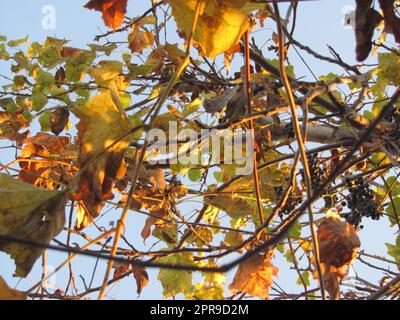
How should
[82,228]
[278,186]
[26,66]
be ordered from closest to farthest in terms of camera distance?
[82,228]
[278,186]
[26,66]

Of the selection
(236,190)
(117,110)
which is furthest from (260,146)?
(117,110)

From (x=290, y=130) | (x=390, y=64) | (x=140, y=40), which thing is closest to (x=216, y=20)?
(x=290, y=130)

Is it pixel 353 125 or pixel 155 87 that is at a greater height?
pixel 155 87

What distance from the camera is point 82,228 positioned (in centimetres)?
181

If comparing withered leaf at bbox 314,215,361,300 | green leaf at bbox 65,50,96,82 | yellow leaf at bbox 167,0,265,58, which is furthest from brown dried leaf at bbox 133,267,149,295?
yellow leaf at bbox 167,0,265,58

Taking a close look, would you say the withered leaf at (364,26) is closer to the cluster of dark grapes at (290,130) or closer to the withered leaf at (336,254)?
the withered leaf at (336,254)

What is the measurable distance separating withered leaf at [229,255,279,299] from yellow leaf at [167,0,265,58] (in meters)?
0.67

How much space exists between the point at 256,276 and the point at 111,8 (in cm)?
76

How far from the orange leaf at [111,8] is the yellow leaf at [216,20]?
240 mm

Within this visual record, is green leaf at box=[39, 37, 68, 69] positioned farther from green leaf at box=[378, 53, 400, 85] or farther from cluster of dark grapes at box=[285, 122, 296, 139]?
green leaf at box=[378, 53, 400, 85]

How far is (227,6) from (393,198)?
1484 millimetres

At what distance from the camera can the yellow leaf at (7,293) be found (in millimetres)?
871

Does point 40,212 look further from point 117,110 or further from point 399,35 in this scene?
point 399,35

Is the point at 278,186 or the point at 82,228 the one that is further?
the point at 278,186
